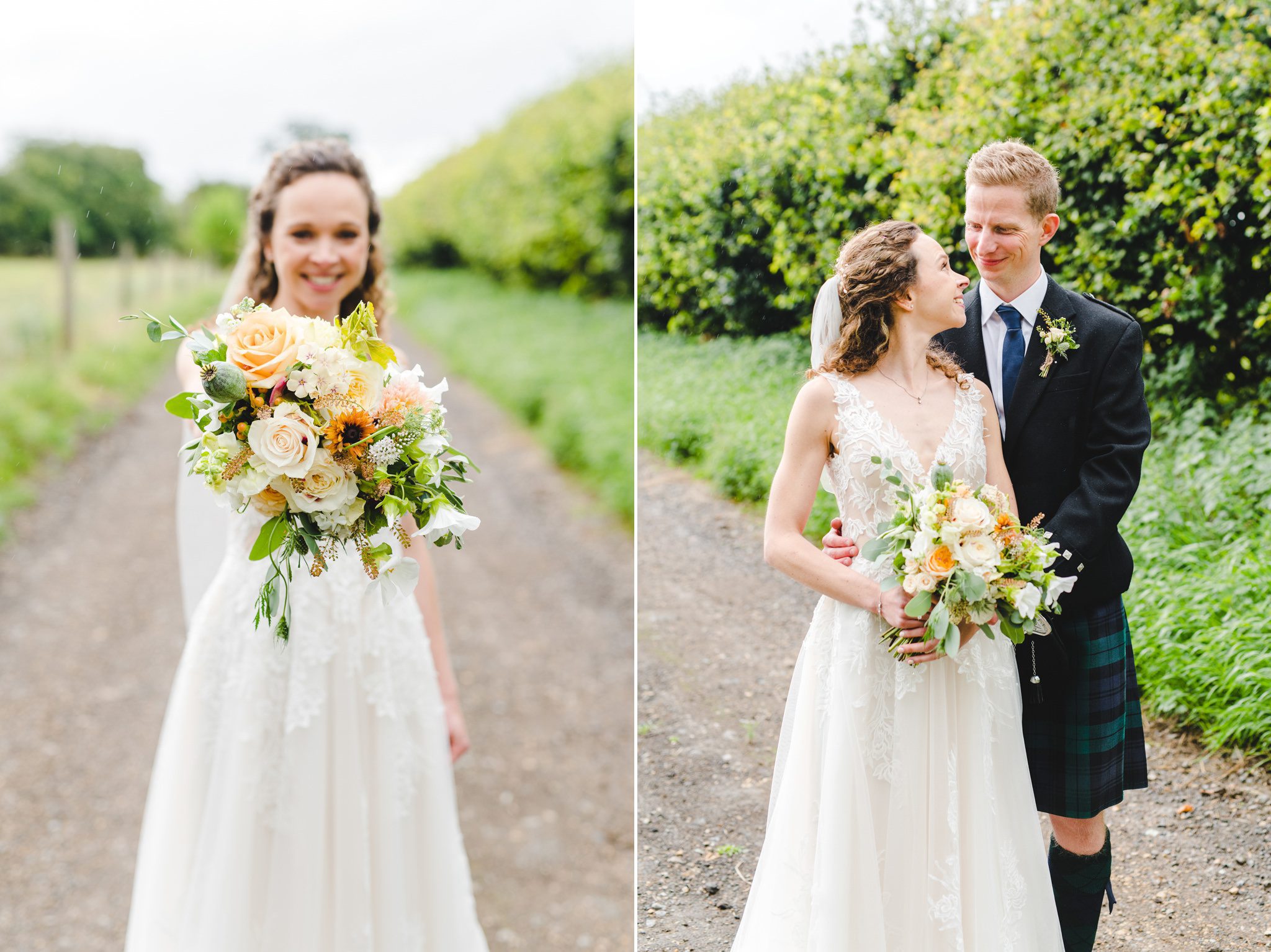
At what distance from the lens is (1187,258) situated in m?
2.68

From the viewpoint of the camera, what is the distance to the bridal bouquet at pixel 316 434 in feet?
5.86

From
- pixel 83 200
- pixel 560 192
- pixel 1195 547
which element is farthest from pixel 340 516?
pixel 560 192

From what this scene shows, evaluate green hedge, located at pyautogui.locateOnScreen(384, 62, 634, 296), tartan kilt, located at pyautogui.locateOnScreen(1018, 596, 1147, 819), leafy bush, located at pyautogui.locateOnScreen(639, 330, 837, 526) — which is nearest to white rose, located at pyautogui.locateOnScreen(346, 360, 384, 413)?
leafy bush, located at pyautogui.locateOnScreen(639, 330, 837, 526)

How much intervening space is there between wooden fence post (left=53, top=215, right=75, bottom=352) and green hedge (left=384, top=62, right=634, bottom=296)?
5.30 m

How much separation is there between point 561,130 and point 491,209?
11.9 ft

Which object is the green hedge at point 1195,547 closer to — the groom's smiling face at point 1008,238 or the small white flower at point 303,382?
the groom's smiling face at point 1008,238

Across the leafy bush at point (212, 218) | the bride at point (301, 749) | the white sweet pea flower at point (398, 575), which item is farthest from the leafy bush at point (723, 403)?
the leafy bush at point (212, 218)

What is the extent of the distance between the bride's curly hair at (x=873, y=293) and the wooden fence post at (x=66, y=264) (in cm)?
908

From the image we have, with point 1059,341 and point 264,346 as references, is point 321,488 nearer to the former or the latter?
point 264,346

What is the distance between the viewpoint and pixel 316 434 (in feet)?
5.87

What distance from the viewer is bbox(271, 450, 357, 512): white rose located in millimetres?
1814

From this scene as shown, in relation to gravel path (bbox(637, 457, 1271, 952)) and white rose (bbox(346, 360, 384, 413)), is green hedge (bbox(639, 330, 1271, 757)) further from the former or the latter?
white rose (bbox(346, 360, 384, 413))

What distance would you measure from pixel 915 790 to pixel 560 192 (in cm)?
1123

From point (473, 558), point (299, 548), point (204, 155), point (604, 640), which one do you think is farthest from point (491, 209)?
point (299, 548)
